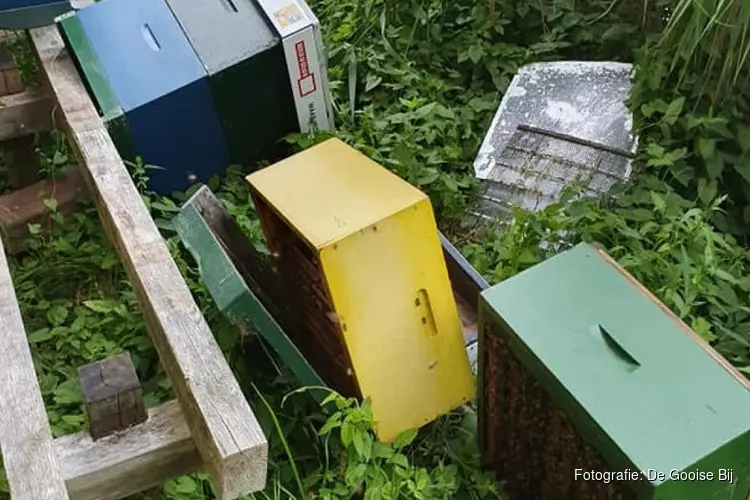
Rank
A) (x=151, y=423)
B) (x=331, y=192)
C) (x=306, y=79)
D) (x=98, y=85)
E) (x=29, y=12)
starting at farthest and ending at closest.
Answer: (x=306, y=79) < (x=98, y=85) < (x=29, y=12) < (x=331, y=192) < (x=151, y=423)

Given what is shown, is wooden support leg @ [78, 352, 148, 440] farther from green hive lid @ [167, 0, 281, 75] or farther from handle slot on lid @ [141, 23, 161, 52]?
handle slot on lid @ [141, 23, 161, 52]

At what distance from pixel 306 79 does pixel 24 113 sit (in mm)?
948

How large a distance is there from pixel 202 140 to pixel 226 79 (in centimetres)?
23

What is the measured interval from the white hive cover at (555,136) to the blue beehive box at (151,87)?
0.97 m

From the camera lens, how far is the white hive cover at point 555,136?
317 centimetres

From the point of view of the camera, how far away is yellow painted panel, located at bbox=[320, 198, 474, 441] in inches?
87.6

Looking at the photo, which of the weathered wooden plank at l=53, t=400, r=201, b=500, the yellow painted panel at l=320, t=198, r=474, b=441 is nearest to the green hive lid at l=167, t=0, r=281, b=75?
the yellow painted panel at l=320, t=198, r=474, b=441

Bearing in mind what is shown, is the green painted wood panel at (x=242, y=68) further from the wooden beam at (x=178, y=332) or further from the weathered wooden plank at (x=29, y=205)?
the weathered wooden plank at (x=29, y=205)

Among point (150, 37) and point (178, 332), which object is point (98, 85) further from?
point (178, 332)

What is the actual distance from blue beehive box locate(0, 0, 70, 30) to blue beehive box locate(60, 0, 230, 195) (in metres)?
0.18

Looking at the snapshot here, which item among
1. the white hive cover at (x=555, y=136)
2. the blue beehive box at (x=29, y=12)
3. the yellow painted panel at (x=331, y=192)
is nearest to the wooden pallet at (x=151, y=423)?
the yellow painted panel at (x=331, y=192)

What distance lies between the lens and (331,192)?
2.37m

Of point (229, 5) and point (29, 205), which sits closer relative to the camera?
point (29, 205)

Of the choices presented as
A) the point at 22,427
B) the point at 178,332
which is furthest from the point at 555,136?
the point at 22,427
